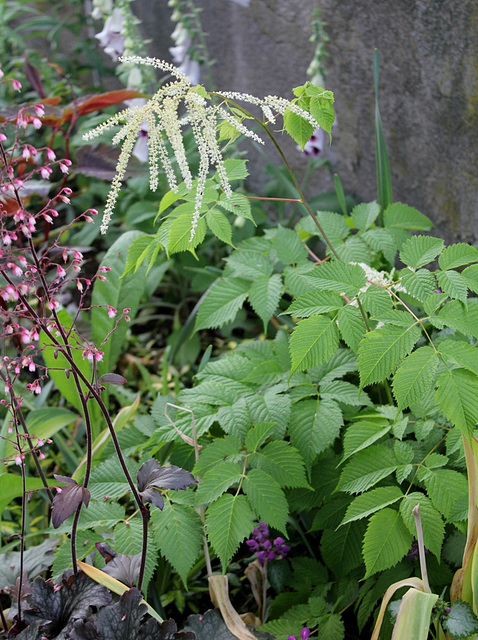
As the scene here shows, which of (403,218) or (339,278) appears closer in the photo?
(339,278)

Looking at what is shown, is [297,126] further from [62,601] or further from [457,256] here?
[62,601]

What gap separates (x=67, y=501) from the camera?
2.87 feet

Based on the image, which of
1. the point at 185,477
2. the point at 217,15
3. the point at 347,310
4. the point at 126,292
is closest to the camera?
the point at 185,477

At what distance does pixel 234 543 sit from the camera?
1032 millimetres

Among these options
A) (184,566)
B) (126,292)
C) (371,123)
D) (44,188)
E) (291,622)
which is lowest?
(291,622)

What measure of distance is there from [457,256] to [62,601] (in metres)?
0.86

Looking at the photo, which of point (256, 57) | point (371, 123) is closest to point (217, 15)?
point (256, 57)

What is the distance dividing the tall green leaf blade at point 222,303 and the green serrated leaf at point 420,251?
402 mm

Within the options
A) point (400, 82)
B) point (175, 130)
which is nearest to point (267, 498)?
point (175, 130)

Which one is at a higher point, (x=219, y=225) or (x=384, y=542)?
(x=219, y=225)

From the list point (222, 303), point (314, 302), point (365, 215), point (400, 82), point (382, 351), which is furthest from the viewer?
point (400, 82)

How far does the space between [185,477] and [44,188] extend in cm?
140

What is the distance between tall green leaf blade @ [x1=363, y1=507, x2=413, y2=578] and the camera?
99cm

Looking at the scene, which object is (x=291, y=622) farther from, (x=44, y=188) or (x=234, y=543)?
(x=44, y=188)
